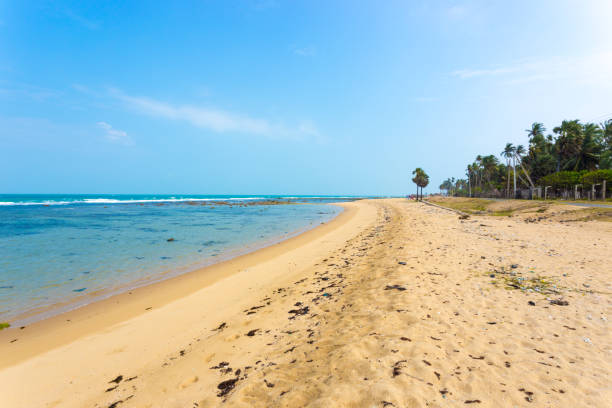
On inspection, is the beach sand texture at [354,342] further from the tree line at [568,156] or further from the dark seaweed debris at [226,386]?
the tree line at [568,156]

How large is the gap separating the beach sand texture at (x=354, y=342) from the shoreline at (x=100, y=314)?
61 millimetres

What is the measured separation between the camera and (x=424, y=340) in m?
4.24

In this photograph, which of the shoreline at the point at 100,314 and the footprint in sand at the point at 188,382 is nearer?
the footprint in sand at the point at 188,382

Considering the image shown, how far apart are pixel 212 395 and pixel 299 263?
332 inches

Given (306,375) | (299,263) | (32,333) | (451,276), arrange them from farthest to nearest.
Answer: (299,263) → (451,276) → (32,333) → (306,375)

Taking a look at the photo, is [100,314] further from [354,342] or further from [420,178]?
[420,178]

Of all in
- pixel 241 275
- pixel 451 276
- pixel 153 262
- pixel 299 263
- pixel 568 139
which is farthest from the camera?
pixel 568 139

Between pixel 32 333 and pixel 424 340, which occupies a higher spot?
pixel 424 340

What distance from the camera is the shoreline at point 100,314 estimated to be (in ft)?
20.6

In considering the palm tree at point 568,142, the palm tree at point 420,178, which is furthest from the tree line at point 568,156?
the palm tree at point 420,178

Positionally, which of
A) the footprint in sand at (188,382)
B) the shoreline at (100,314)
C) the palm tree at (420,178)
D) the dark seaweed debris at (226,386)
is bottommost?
the shoreline at (100,314)

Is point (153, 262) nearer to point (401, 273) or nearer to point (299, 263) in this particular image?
point (299, 263)

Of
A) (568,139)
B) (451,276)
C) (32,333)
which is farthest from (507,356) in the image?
Answer: (568,139)

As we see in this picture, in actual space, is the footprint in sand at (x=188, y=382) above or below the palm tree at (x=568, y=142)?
below
